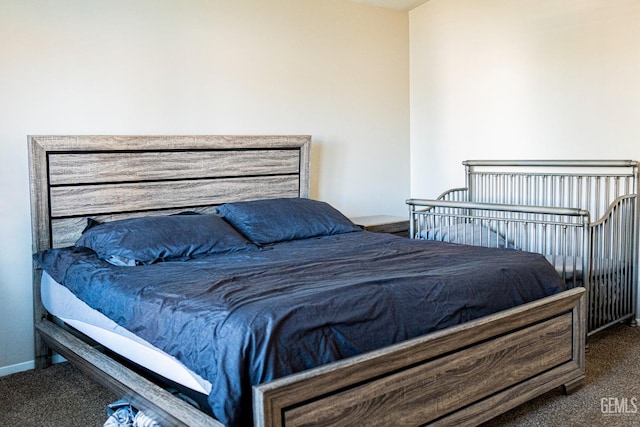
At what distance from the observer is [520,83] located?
4.20 metres

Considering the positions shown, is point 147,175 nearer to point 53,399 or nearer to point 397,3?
point 53,399

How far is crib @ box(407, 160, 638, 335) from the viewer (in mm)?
3254

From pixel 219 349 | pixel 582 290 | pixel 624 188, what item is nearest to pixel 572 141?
pixel 624 188

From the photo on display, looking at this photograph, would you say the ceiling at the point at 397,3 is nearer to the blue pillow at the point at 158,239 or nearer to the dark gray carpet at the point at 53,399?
the blue pillow at the point at 158,239

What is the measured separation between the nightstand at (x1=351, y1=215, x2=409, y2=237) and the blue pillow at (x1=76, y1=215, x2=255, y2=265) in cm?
117

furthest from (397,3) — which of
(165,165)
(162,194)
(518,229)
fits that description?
(162,194)

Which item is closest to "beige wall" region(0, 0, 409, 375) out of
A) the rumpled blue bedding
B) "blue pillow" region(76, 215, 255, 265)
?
"blue pillow" region(76, 215, 255, 265)

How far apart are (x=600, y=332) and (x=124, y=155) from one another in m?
2.87

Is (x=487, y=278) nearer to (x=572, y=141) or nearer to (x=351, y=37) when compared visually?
(x=572, y=141)

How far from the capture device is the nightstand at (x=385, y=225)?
4.18m

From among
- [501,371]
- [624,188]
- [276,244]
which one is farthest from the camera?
[624,188]

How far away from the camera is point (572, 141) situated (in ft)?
12.9

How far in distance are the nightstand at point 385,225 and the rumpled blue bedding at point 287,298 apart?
3.32 feet

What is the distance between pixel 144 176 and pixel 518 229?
7.88 feet
